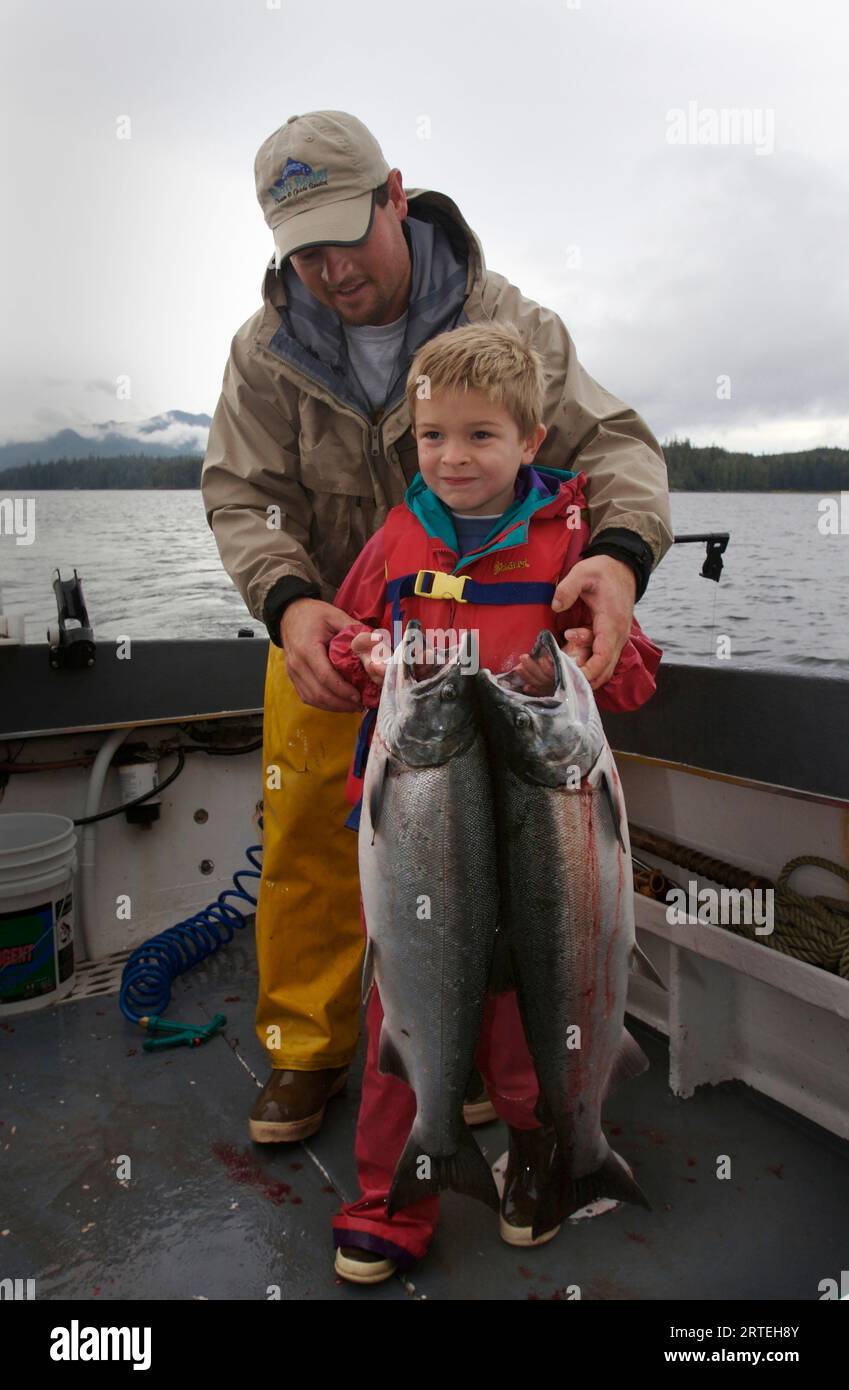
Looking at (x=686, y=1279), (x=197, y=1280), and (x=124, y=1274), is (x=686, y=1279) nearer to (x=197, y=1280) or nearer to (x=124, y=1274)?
(x=197, y=1280)

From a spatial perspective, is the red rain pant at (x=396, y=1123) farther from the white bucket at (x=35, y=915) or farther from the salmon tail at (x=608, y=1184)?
the white bucket at (x=35, y=915)

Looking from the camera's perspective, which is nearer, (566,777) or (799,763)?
(566,777)

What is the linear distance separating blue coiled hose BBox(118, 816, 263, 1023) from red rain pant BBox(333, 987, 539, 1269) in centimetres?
176

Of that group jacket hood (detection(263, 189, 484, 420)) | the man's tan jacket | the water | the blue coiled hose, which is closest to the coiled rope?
the man's tan jacket

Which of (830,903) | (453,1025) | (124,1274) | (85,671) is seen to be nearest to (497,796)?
(453,1025)

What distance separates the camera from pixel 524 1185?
274cm

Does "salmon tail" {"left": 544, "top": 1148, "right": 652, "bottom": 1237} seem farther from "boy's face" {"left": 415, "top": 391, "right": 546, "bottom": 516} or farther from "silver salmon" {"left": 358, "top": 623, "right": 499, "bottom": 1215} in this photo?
"boy's face" {"left": 415, "top": 391, "right": 546, "bottom": 516}

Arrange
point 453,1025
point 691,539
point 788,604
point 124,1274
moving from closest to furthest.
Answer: point 453,1025 → point 124,1274 → point 691,539 → point 788,604

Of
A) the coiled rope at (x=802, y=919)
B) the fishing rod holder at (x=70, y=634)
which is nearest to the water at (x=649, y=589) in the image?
the fishing rod holder at (x=70, y=634)

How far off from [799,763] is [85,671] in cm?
321

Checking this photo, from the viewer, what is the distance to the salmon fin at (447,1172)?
2.20 metres

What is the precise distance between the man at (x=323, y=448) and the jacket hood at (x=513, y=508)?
0.16 m
